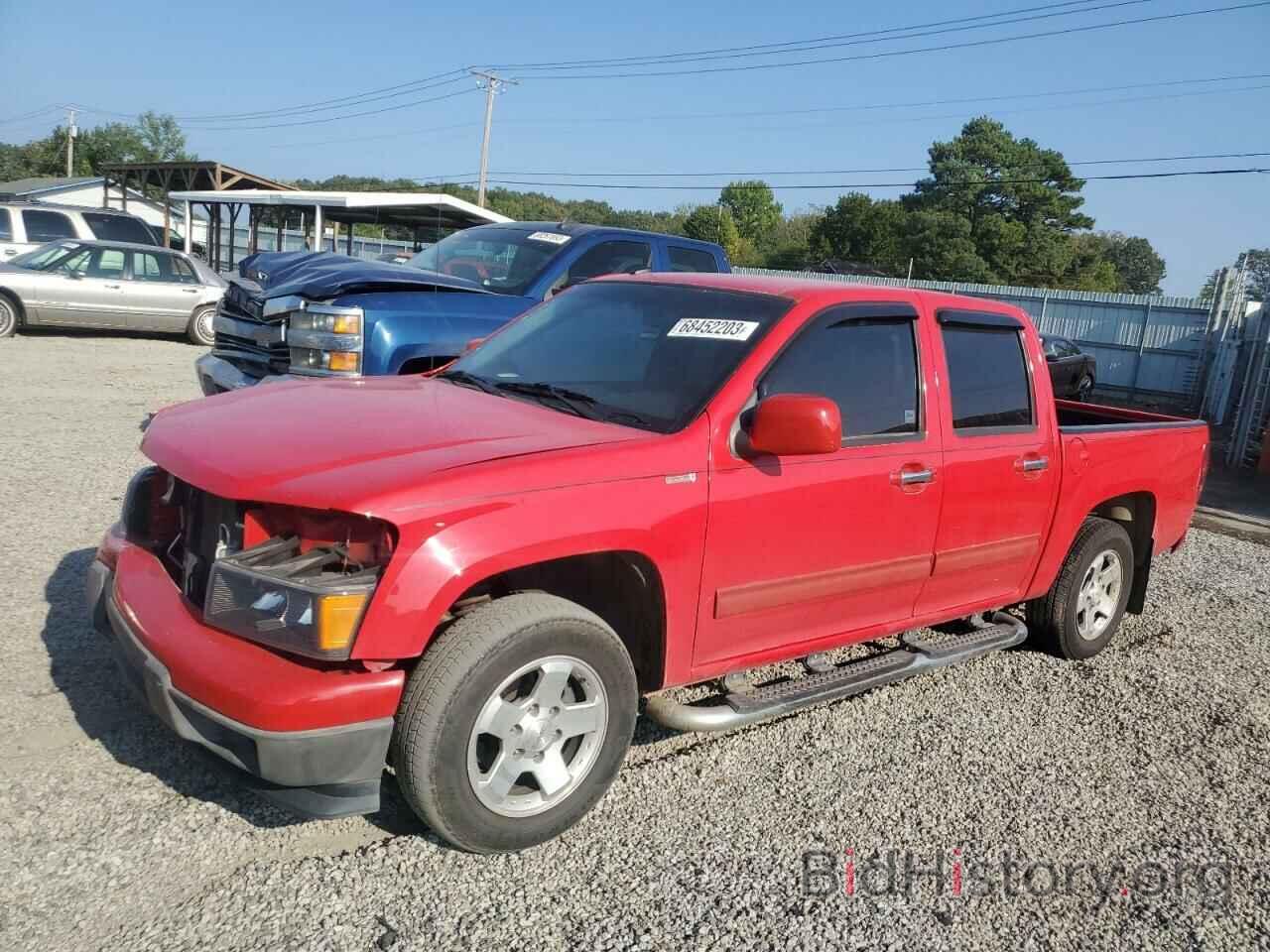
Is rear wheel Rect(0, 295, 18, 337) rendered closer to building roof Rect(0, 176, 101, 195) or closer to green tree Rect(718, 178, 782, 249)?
building roof Rect(0, 176, 101, 195)

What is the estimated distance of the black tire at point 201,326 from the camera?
16281 millimetres

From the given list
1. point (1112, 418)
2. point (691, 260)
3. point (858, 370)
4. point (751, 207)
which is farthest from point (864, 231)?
point (858, 370)

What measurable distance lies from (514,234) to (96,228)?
43.3 ft

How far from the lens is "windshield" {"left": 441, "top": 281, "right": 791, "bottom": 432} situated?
140 inches

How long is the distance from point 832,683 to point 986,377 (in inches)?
61.7

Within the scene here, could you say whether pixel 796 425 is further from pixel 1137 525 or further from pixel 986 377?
pixel 1137 525

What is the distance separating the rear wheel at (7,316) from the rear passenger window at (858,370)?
14373 mm

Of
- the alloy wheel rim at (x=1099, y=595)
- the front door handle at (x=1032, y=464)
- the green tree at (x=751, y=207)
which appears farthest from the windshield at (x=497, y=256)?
the green tree at (x=751, y=207)

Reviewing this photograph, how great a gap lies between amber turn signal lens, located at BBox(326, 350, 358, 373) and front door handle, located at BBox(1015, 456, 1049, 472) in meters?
3.67

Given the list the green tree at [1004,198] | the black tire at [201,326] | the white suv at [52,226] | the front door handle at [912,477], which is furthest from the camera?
the green tree at [1004,198]

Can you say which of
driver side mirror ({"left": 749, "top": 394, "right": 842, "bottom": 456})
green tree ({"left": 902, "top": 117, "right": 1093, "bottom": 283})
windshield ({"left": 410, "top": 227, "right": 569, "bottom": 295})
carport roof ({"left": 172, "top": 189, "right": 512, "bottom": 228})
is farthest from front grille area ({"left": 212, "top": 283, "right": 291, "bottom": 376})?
green tree ({"left": 902, "top": 117, "right": 1093, "bottom": 283})

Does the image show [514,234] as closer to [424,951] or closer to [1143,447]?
[1143,447]

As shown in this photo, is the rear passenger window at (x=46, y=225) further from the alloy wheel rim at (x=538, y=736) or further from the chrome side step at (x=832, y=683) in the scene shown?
the alloy wheel rim at (x=538, y=736)

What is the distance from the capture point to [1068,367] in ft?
65.4
